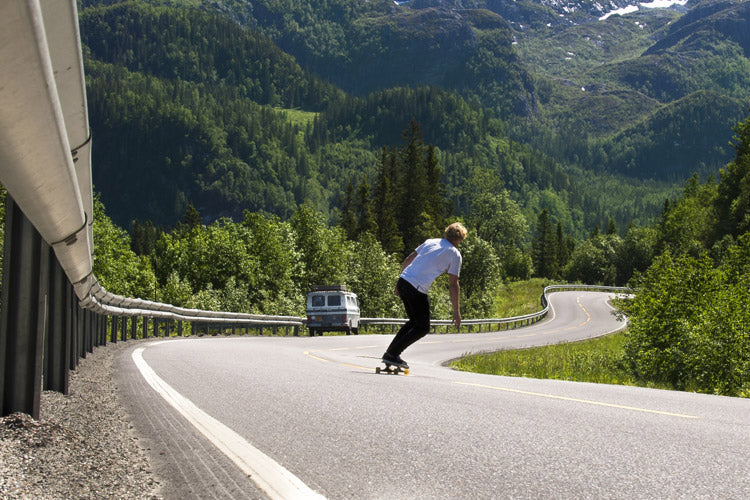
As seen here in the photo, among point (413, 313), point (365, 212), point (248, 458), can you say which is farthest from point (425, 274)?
point (365, 212)

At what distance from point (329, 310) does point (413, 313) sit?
25.5m

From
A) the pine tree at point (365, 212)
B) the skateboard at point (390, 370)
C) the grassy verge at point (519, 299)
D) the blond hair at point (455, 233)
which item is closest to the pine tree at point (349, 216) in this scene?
the pine tree at point (365, 212)

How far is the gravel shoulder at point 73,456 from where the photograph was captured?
3531mm

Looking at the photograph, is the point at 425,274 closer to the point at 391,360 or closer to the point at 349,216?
the point at 391,360

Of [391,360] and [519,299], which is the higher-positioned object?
[519,299]

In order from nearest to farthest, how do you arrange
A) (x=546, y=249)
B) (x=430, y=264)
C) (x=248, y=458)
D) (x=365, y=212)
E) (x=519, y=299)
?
(x=248, y=458) → (x=430, y=264) → (x=365, y=212) → (x=519, y=299) → (x=546, y=249)

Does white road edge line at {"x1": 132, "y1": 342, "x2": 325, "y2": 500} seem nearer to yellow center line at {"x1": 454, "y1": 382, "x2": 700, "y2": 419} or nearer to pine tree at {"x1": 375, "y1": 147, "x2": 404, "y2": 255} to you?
yellow center line at {"x1": 454, "y1": 382, "x2": 700, "y2": 419}

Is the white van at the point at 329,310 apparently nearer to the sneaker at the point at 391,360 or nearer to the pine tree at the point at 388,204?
the sneaker at the point at 391,360

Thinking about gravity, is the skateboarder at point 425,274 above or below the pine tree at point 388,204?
below

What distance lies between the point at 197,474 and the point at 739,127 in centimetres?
9077

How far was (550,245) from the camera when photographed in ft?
505

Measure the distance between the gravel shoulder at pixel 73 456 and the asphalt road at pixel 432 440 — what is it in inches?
6.0

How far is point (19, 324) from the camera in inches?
191

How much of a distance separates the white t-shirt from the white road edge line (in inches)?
153
